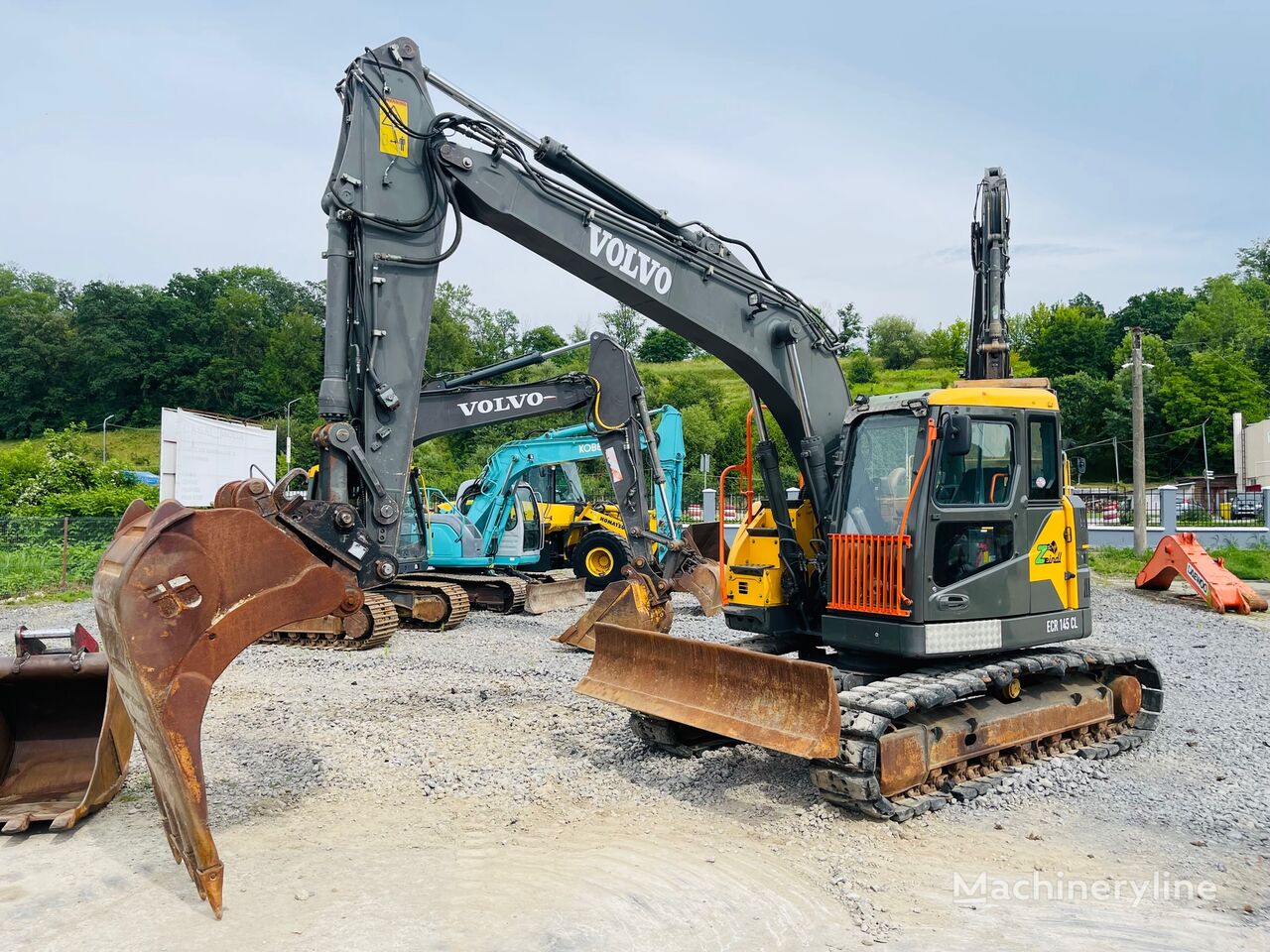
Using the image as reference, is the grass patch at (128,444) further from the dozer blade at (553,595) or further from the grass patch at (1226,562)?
the grass patch at (1226,562)

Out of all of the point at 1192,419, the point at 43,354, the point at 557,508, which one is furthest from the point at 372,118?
the point at 43,354

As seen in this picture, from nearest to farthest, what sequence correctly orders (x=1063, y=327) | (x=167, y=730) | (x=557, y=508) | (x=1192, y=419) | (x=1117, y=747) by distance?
1. (x=167, y=730)
2. (x=1117, y=747)
3. (x=557, y=508)
4. (x=1192, y=419)
5. (x=1063, y=327)

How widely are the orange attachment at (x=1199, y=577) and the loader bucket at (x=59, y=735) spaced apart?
1496cm

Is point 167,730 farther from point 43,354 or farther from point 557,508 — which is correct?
point 43,354

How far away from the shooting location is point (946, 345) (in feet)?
224

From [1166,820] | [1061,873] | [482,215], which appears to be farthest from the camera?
[482,215]

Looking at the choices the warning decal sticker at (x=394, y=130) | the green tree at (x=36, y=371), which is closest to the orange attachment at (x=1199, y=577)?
the warning decal sticker at (x=394, y=130)

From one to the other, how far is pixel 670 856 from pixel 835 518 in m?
2.46

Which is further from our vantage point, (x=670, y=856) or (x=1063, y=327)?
(x=1063, y=327)

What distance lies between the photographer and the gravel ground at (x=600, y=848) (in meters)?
3.90

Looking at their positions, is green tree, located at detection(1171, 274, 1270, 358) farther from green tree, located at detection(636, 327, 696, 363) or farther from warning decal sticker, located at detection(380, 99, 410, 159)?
warning decal sticker, located at detection(380, 99, 410, 159)

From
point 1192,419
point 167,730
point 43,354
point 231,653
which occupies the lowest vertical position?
point 167,730

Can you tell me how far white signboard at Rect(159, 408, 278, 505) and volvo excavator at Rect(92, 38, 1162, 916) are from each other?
10.8m

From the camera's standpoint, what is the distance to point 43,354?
2621 inches
